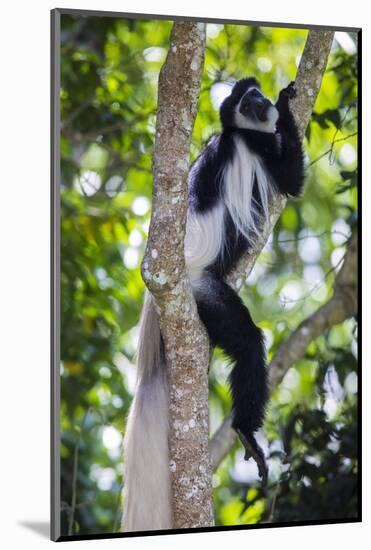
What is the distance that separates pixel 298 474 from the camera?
11.8ft

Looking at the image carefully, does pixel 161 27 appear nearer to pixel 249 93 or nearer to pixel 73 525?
pixel 249 93

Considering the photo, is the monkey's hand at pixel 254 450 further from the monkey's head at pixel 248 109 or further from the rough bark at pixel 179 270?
the monkey's head at pixel 248 109

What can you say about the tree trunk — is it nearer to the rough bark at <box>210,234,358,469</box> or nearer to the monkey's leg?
the monkey's leg

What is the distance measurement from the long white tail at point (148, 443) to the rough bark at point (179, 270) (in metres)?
0.07

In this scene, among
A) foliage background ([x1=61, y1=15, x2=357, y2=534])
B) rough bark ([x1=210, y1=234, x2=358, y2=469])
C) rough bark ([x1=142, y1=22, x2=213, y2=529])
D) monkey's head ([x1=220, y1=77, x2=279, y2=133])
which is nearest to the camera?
rough bark ([x1=142, y1=22, x2=213, y2=529])

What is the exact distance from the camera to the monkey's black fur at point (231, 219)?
290cm

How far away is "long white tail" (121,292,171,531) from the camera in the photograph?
9.37ft

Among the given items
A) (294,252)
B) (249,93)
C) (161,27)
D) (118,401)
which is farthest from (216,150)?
(118,401)

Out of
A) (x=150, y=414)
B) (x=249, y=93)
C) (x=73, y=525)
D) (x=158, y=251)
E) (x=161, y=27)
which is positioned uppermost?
(x=161, y=27)

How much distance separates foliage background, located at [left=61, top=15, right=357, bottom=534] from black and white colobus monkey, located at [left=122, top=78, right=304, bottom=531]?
0.84 ft

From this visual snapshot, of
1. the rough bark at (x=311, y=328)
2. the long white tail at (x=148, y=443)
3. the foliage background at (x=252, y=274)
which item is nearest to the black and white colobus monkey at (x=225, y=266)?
the long white tail at (x=148, y=443)

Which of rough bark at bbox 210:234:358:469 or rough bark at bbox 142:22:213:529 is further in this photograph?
rough bark at bbox 210:234:358:469

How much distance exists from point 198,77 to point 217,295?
70cm

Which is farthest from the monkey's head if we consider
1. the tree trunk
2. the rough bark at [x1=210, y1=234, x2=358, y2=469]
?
the rough bark at [x1=210, y1=234, x2=358, y2=469]
